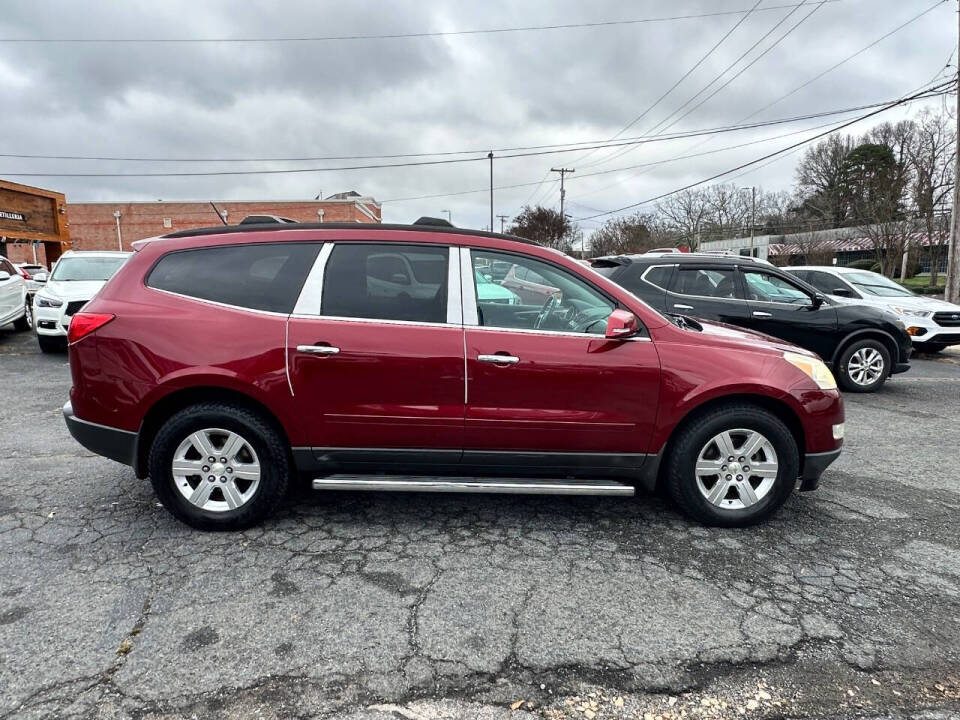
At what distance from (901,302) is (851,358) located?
3781 millimetres

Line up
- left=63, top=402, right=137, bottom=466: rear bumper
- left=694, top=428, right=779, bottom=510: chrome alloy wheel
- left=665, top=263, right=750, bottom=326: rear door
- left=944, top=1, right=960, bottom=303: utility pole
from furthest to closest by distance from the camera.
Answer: left=944, top=1, right=960, bottom=303: utility pole → left=665, top=263, right=750, bottom=326: rear door → left=694, top=428, right=779, bottom=510: chrome alloy wheel → left=63, top=402, right=137, bottom=466: rear bumper

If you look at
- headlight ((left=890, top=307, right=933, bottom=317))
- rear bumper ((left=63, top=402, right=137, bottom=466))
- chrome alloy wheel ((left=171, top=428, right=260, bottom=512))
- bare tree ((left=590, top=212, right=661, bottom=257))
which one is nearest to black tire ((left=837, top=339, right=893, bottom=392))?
headlight ((left=890, top=307, right=933, bottom=317))

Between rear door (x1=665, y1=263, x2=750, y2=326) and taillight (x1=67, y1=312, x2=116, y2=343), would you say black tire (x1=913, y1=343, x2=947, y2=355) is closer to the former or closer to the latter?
rear door (x1=665, y1=263, x2=750, y2=326)

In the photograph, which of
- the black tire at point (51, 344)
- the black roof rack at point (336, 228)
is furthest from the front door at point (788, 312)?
the black tire at point (51, 344)

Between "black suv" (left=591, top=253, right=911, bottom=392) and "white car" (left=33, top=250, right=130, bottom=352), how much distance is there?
802 centimetres

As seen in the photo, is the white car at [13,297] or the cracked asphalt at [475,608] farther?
the white car at [13,297]

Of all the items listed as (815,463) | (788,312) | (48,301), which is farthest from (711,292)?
(48,301)

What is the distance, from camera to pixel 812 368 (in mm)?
3602

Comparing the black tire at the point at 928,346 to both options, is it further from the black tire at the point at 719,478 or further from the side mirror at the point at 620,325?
the side mirror at the point at 620,325

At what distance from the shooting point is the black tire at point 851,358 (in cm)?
781

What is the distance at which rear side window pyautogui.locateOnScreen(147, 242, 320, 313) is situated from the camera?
3418mm

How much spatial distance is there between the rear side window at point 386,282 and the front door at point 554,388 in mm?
181

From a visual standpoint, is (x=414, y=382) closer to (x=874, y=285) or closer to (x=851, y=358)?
(x=851, y=358)

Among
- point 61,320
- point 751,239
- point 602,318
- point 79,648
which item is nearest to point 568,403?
point 602,318
